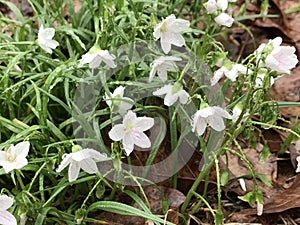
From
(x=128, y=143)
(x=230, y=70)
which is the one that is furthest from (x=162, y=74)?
(x=128, y=143)

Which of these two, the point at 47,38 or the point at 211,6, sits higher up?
the point at 211,6

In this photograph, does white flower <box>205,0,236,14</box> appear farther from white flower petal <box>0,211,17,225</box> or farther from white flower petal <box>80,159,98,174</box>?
white flower petal <box>0,211,17,225</box>

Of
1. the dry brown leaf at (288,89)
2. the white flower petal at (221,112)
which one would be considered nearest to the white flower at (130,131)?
the white flower petal at (221,112)

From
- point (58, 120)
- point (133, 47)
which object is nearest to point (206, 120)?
point (133, 47)

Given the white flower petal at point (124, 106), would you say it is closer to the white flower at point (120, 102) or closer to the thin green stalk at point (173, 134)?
the white flower at point (120, 102)

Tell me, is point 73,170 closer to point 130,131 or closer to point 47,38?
point 130,131

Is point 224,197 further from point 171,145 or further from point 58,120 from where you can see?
point 58,120

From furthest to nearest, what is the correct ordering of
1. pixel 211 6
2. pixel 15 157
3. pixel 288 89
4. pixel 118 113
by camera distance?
pixel 288 89 → pixel 118 113 → pixel 211 6 → pixel 15 157
